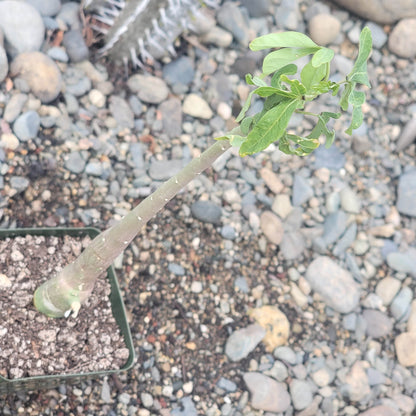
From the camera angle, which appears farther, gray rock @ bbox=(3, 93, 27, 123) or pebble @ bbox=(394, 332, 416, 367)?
pebble @ bbox=(394, 332, 416, 367)

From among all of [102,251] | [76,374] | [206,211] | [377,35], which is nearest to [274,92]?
[102,251]

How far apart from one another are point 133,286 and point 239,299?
0.39m

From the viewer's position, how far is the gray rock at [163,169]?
2.23 metres

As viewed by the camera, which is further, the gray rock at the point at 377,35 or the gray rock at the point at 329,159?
the gray rock at the point at 377,35

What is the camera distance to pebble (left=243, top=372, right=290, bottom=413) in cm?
198

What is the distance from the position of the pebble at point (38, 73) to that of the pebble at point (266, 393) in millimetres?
1222

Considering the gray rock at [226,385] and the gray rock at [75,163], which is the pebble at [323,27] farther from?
the gray rock at [226,385]

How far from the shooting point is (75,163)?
212cm

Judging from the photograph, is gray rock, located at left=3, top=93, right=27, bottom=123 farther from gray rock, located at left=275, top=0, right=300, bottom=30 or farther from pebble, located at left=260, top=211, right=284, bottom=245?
gray rock, located at left=275, top=0, right=300, bottom=30

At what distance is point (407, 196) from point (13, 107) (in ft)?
5.34

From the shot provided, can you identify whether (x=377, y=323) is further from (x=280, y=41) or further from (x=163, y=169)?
(x=280, y=41)

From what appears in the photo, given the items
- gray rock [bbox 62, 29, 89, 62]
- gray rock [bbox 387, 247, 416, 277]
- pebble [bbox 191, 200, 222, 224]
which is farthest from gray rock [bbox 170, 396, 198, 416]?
gray rock [bbox 62, 29, 89, 62]

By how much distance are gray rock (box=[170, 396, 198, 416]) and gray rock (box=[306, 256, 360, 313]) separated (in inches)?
25.7

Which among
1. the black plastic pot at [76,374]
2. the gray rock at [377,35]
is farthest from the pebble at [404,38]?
the black plastic pot at [76,374]
